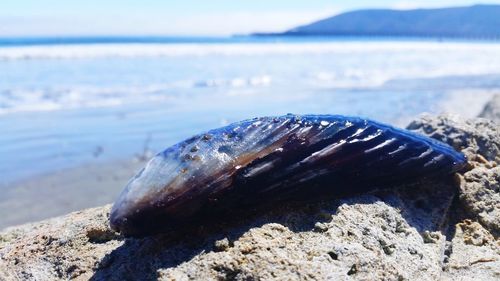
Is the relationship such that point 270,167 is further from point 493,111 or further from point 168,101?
point 168,101

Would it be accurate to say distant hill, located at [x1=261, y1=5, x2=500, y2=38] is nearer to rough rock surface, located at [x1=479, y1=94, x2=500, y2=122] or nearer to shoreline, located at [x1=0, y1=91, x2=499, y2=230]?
rough rock surface, located at [x1=479, y1=94, x2=500, y2=122]

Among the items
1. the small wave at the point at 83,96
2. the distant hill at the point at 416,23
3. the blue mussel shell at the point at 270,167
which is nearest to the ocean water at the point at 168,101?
the small wave at the point at 83,96

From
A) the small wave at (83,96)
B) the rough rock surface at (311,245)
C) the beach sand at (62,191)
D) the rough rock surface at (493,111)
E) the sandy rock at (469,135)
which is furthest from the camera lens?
the small wave at (83,96)

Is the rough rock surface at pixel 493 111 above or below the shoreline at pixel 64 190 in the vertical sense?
above

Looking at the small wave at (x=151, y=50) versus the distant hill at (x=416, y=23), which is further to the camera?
the distant hill at (x=416, y=23)

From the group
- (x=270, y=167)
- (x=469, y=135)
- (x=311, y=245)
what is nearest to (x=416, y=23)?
(x=469, y=135)

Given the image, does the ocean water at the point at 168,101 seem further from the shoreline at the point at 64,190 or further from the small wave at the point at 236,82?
the shoreline at the point at 64,190

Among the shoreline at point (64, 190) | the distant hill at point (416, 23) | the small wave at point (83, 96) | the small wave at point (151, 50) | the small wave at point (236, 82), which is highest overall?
the shoreline at point (64, 190)

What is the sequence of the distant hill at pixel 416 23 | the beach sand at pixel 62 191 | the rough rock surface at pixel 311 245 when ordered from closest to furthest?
the rough rock surface at pixel 311 245, the beach sand at pixel 62 191, the distant hill at pixel 416 23
